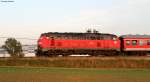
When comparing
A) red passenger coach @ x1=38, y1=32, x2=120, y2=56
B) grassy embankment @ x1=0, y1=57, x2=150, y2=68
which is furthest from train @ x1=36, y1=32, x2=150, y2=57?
grassy embankment @ x1=0, y1=57, x2=150, y2=68

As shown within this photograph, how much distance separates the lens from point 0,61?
50906 millimetres

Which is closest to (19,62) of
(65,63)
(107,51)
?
(65,63)

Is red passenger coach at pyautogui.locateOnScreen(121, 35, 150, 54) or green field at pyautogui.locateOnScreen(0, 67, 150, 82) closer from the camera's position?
green field at pyautogui.locateOnScreen(0, 67, 150, 82)

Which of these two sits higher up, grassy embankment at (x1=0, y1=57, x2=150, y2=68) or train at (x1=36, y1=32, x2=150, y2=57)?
train at (x1=36, y1=32, x2=150, y2=57)

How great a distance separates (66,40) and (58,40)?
1268 millimetres

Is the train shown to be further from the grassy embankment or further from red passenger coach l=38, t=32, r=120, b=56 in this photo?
the grassy embankment

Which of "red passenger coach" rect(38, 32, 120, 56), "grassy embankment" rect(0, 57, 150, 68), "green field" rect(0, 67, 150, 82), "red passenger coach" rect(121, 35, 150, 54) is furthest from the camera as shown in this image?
"red passenger coach" rect(121, 35, 150, 54)

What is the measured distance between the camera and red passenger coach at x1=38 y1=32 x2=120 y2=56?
5644 centimetres

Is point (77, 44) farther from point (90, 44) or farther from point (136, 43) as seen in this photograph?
point (136, 43)

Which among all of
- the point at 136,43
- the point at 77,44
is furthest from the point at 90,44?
the point at 136,43

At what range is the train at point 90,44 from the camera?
186 ft

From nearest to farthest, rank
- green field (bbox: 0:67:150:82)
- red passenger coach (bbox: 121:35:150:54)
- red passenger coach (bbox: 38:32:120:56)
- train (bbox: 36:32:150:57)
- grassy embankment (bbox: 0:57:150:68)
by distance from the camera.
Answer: green field (bbox: 0:67:150:82) < grassy embankment (bbox: 0:57:150:68) < red passenger coach (bbox: 38:32:120:56) < train (bbox: 36:32:150:57) < red passenger coach (bbox: 121:35:150:54)

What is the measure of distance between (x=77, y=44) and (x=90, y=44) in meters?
2.13

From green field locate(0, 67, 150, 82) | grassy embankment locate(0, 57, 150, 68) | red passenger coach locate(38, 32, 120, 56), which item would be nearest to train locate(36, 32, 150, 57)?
red passenger coach locate(38, 32, 120, 56)
